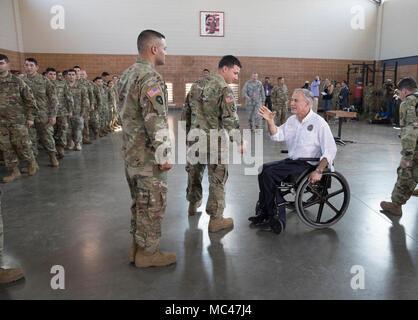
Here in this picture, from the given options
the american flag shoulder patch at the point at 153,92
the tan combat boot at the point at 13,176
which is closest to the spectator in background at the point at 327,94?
the tan combat boot at the point at 13,176

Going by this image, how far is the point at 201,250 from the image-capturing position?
2533 millimetres

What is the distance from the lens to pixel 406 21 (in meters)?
12.5

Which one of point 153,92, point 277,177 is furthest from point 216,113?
point 153,92

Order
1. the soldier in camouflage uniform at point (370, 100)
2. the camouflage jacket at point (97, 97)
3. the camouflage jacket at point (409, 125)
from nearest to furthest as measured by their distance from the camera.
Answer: the camouflage jacket at point (409, 125) → the camouflage jacket at point (97, 97) → the soldier in camouflage uniform at point (370, 100)

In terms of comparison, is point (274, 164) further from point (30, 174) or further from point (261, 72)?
point (261, 72)


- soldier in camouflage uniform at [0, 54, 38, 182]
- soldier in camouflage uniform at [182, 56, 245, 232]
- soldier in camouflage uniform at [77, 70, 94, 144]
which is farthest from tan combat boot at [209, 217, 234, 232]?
soldier in camouflage uniform at [77, 70, 94, 144]

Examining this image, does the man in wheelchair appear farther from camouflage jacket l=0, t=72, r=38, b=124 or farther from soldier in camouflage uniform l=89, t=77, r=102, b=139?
soldier in camouflage uniform l=89, t=77, r=102, b=139

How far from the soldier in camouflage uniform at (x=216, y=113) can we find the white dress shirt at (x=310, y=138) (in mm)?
566

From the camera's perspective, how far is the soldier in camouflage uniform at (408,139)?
3.01m

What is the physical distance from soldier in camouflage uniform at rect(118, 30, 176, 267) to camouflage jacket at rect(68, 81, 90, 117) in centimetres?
455

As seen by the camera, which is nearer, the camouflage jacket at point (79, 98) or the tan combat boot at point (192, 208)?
the tan combat boot at point (192, 208)

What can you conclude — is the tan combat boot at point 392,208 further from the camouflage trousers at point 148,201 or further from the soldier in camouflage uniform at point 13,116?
the soldier in camouflage uniform at point 13,116

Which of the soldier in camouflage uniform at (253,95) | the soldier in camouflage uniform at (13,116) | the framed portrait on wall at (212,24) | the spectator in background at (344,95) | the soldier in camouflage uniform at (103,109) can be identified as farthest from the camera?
the framed portrait on wall at (212,24)

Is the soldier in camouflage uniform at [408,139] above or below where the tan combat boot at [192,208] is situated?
above
